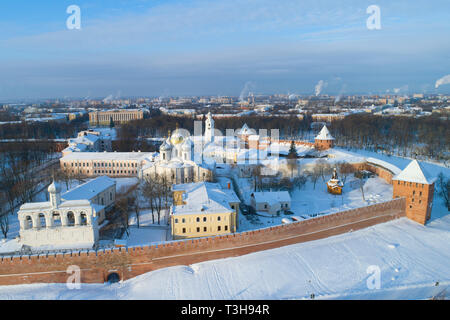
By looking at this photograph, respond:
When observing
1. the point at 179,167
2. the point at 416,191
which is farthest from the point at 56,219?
the point at 416,191

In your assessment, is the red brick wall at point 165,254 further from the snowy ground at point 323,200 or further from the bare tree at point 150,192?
the bare tree at point 150,192

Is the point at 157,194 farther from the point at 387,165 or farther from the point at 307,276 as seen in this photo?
the point at 387,165

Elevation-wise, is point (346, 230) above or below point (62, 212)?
below

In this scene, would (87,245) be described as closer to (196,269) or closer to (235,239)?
(196,269)

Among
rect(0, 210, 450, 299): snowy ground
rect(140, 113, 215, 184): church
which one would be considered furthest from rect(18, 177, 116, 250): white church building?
rect(140, 113, 215, 184): church

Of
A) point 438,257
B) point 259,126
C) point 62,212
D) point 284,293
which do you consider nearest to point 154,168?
point 62,212

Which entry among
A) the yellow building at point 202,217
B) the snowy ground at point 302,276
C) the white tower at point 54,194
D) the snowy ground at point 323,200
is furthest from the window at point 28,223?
the snowy ground at point 323,200

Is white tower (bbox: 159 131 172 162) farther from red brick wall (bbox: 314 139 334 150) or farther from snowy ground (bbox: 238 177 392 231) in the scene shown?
red brick wall (bbox: 314 139 334 150)
